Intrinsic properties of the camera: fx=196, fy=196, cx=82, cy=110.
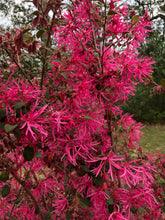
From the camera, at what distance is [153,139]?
15.3 ft

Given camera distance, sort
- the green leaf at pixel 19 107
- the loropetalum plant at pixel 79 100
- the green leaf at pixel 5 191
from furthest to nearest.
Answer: the green leaf at pixel 5 191 → the loropetalum plant at pixel 79 100 → the green leaf at pixel 19 107

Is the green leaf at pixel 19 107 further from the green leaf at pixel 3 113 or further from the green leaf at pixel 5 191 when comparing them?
the green leaf at pixel 5 191

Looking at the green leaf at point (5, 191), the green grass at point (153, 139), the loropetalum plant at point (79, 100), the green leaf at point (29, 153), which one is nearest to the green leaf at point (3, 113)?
the loropetalum plant at point (79, 100)

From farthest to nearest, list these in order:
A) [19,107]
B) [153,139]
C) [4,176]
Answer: [153,139], [4,176], [19,107]

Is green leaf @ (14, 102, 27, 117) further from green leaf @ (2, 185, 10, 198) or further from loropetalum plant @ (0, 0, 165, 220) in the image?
green leaf @ (2, 185, 10, 198)

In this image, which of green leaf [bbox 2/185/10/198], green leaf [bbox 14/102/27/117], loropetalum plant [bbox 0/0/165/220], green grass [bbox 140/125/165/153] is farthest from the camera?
green grass [bbox 140/125/165/153]

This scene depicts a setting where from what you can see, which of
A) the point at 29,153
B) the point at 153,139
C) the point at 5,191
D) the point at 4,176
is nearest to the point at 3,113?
the point at 29,153

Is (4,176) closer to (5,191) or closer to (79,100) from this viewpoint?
(5,191)

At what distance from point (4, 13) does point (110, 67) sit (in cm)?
817

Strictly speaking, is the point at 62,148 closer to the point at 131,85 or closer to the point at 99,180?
the point at 99,180

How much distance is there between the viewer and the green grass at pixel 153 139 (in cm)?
407

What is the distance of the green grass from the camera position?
4.07 meters

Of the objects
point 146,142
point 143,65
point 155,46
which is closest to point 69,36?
point 143,65

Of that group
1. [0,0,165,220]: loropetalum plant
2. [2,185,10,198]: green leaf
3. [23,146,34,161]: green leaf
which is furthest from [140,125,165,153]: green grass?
[23,146,34,161]: green leaf
